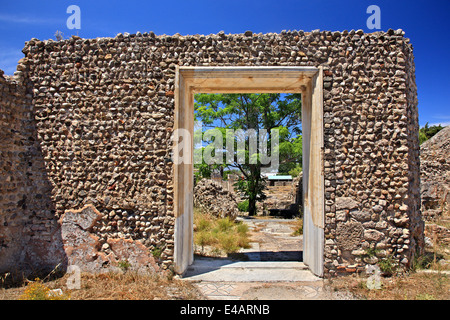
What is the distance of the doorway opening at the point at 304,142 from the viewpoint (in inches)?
170

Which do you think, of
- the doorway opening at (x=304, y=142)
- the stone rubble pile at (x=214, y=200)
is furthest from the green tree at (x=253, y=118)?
the doorway opening at (x=304, y=142)

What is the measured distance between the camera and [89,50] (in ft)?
14.9

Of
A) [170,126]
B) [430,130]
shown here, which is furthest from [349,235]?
[430,130]

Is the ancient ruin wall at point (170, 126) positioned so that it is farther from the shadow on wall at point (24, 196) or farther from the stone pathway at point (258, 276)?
the stone pathway at point (258, 276)

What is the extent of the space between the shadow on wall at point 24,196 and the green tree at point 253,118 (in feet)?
27.6

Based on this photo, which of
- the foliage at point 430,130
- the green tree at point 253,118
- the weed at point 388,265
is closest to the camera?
the weed at point 388,265

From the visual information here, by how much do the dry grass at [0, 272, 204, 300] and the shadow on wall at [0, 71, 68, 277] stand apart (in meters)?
0.50

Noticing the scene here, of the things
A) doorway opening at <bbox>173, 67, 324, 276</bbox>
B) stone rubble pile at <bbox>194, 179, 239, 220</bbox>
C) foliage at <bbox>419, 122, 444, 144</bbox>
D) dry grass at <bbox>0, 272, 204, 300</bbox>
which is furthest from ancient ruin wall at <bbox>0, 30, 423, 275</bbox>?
foliage at <bbox>419, 122, 444, 144</bbox>

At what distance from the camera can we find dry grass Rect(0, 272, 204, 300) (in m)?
3.64

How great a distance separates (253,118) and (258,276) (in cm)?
955

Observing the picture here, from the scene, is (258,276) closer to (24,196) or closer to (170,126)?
(170,126)

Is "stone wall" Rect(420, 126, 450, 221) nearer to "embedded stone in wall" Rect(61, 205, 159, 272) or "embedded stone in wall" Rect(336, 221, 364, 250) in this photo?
"embedded stone in wall" Rect(336, 221, 364, 250)

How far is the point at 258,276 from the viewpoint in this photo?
4367mm
